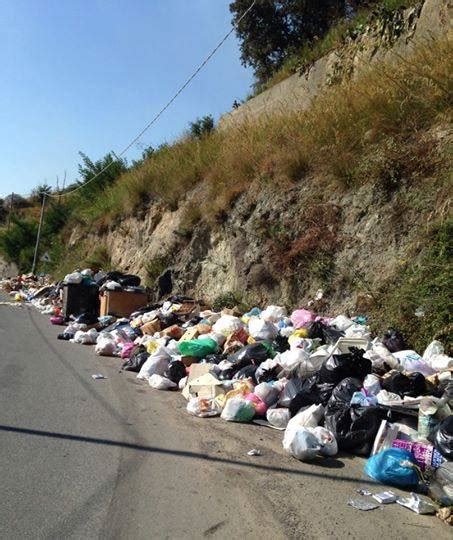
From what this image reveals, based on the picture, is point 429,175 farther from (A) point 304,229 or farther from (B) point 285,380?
(B) point 285,380

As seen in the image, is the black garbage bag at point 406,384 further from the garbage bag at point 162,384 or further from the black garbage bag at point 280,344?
the garbage bag at point 162,384

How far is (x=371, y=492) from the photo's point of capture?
4121 millimetres

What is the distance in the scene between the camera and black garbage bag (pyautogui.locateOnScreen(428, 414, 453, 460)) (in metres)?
4.28

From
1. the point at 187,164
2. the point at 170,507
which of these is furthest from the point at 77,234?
the point at 170,507

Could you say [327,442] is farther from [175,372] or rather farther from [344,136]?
[344,136]

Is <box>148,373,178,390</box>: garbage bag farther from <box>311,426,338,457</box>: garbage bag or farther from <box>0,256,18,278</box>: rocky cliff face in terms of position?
<box>0,256,18,278</box>: rocky cliff face

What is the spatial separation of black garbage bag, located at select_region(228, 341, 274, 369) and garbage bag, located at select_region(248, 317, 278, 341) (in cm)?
56

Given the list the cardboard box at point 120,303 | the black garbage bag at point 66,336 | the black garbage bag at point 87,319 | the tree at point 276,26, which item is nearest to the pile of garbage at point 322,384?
the black garbage bag at point 66,336

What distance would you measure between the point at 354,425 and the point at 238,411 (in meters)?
1.32

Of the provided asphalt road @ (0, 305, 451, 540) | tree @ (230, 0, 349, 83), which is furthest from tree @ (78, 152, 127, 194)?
asphalt road @ (0, 305, 451, 540)

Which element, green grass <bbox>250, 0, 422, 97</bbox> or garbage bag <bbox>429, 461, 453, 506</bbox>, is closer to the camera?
garbage bag <bbox>429, 461, 453, 506</bbox>

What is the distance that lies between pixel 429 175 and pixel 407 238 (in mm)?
1035

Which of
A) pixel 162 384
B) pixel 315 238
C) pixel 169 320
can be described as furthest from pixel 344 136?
pixel 162 384

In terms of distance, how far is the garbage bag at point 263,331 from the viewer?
830cm
